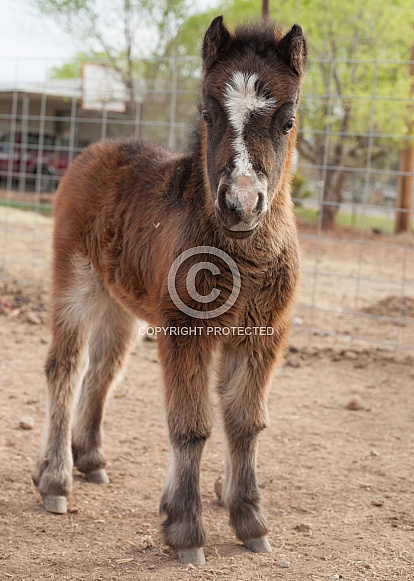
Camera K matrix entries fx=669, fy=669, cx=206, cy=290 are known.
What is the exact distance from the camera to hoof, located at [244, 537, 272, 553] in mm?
3342

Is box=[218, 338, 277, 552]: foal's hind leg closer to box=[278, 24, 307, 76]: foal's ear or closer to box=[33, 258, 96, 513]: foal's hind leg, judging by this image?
box=[33, 258, 96, 513]: foal's hind leg

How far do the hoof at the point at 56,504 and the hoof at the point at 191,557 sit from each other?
2.85ft

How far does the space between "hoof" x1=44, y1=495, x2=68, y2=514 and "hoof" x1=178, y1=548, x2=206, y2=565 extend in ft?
2.85

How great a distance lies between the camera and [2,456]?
432 cm

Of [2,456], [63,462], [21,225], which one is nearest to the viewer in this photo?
[63,462]

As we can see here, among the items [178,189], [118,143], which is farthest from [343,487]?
[118,143]

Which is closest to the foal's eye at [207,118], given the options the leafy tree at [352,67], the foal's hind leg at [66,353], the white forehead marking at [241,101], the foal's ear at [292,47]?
the white forehead marking at [241,101]

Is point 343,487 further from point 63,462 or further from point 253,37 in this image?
point 253,37

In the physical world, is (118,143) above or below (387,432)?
above

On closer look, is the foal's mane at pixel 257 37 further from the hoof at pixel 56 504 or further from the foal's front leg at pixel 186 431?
the hoof at pixel 56 504

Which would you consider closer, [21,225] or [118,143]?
[118,143]

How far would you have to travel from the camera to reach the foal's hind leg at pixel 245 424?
3359 millimetres

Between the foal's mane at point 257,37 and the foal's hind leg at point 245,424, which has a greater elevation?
the foal's mane at point 257,37

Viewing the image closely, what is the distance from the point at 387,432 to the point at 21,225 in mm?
10010
